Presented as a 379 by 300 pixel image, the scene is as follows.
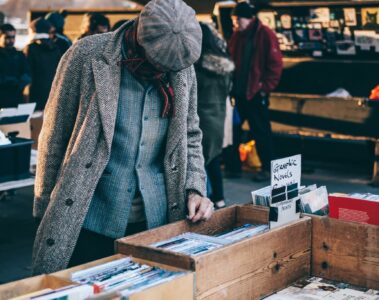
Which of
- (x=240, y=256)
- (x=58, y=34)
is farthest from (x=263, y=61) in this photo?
(x=240, y=256)

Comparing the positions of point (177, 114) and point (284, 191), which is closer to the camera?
point (284, 191)

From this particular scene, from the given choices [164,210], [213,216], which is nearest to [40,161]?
[164,210]

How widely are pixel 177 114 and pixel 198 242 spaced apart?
0.57 metres

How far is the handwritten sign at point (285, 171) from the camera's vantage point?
8.99 feet

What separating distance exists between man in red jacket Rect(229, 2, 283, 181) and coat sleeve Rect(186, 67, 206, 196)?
5.13 meters

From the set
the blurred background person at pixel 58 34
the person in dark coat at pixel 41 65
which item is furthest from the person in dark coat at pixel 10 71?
the blurred background person at pixel 58 34

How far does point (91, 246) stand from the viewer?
2.94m

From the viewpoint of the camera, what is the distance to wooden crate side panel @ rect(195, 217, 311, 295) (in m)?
2.40

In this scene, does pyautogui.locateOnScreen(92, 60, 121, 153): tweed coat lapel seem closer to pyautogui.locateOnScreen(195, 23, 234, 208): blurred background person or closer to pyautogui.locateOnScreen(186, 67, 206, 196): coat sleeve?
pyautogui.locateOnScreen(186, 67, 206, 196): coat sleeve

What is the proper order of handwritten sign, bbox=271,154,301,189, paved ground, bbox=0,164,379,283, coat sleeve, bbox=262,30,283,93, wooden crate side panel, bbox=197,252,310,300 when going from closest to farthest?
wooden crate side panel, bbox=197,252,310,300, handwritten sign, bbox=271,154,301,189, paved ground, bbox=0,164,379,283, coat sleeve, bbox=262,30,283,93

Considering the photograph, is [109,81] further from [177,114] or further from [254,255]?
[254,255]

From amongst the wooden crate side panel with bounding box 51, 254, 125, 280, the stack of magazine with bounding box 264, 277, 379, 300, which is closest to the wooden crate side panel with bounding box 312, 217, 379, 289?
the stack of magazine with bounding box 264, 277, 379, 300

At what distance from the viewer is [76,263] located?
9.68 ft

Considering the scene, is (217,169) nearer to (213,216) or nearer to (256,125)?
(256,125)
